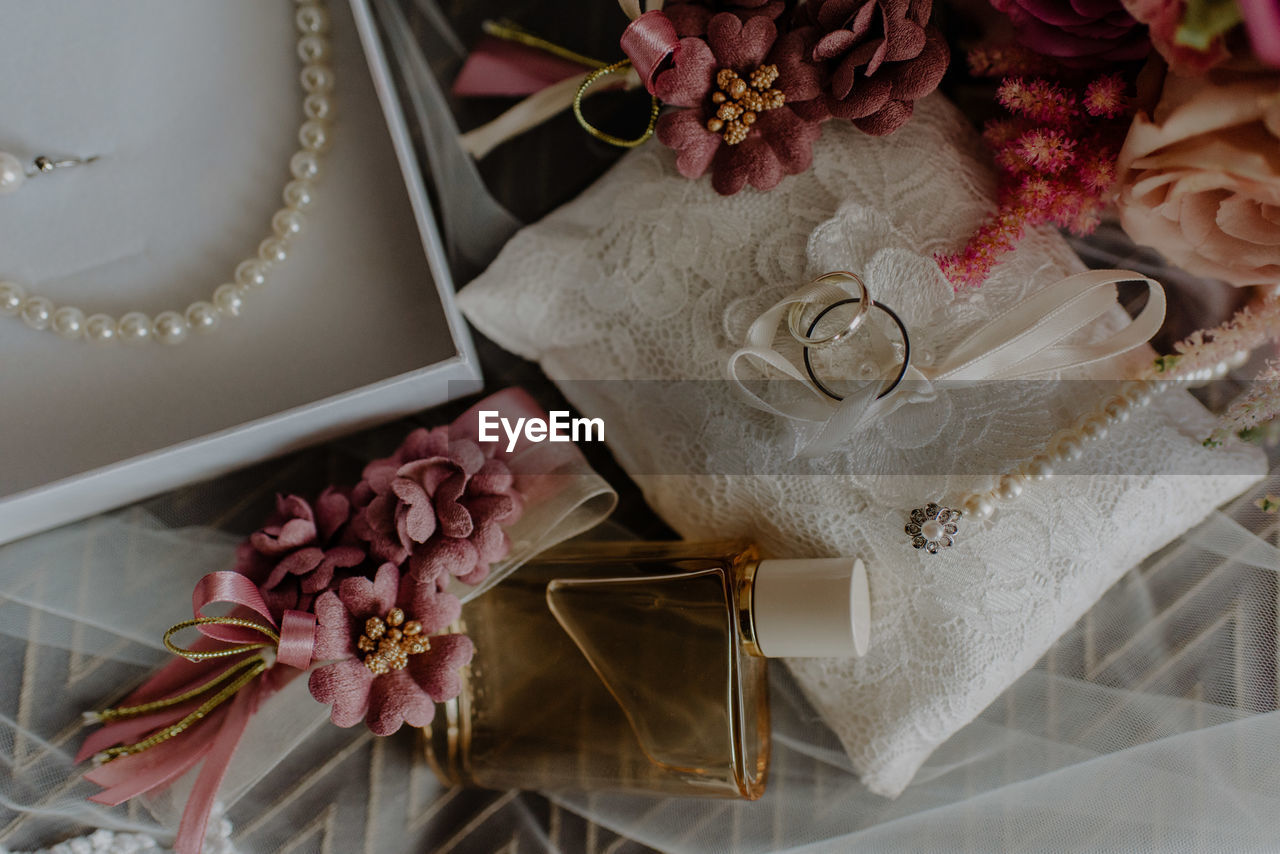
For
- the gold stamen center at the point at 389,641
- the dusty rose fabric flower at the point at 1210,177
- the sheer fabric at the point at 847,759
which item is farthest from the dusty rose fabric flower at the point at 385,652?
the dusty rose fabric flower at the point at 1210,177

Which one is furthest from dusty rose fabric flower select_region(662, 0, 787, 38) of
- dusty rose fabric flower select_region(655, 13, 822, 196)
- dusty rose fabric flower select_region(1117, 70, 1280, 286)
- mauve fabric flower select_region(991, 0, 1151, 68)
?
dusty rose fabric flower select_region(1117, 70, 1280, 286)

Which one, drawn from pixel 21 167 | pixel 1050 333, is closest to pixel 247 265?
pixel 21 167

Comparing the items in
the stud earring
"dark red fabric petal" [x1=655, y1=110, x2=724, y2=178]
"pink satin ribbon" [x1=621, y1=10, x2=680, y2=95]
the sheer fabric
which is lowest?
the sheer fabric

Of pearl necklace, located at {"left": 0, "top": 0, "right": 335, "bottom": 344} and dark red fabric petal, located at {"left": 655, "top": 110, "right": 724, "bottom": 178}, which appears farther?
pearl necklace, located at {"left": 0, "top": 0, "right": 335, "bottom": 344}

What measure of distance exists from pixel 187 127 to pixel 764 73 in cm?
52

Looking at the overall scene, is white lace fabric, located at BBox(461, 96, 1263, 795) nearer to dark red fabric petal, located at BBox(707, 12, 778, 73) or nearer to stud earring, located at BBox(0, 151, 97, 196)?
dark red fabric petal, located at BBox(707, 12, 778, 73)

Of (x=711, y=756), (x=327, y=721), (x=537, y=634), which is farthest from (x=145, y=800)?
(x=711, y=756)

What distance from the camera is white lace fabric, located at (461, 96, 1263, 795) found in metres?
0.58

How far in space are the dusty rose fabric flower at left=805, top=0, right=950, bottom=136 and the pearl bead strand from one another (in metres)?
0.25

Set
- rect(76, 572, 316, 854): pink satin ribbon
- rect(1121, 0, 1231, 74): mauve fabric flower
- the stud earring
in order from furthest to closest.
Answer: the stud earring < rect(76, 572, 316, 854): pink satin ribbon < rect(1121, 0, 1231, 74): mauve fabric flower

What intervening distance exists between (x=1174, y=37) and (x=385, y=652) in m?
0.60

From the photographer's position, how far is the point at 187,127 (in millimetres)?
726

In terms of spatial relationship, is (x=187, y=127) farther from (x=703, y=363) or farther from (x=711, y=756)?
(x=711, y=756)

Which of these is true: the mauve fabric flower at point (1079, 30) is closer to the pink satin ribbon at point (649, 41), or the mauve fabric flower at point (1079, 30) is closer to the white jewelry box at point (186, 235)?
the pink satin ribbon at point (649, 41)
